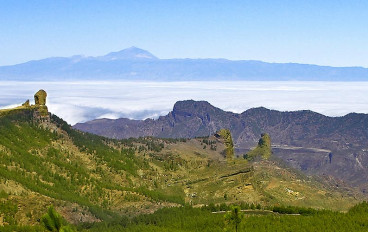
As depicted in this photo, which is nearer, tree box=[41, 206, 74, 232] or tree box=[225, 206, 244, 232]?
tree box=[41, 206, 74, 232]

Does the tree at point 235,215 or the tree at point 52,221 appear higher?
the tree at point 52,221

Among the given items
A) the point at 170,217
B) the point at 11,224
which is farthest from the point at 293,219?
the point at 11,224

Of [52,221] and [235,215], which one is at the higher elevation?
[52,221]

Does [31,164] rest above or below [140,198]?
above

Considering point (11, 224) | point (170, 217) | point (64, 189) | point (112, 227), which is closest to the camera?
point (11, 224)

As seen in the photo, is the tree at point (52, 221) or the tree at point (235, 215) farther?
the tree at point (235, 215)

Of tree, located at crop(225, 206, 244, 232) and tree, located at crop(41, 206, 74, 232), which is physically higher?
tree, located at crop(41, 206, 74, 232)

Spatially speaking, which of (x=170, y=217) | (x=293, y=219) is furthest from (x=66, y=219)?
(x=293, y=219)

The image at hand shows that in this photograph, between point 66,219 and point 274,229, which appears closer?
point 274,229

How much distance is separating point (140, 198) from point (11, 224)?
6638 cm

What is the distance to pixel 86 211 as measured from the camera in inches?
6452

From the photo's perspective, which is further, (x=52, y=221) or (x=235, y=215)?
(x=235, y=215)

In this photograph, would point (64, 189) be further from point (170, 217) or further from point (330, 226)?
point (330, 226)

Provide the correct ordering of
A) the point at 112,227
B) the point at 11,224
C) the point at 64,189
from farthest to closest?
the point at 64,189, the point at 112,227, the point at 11,224
